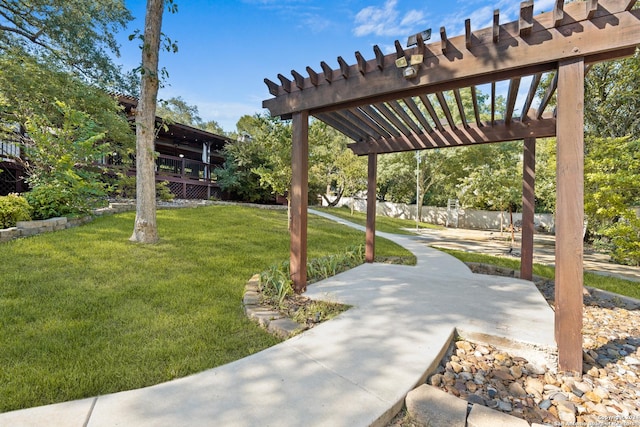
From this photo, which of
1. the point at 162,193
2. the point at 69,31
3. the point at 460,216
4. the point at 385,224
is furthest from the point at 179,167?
the point at 460,216

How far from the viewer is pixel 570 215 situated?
2.08 meters

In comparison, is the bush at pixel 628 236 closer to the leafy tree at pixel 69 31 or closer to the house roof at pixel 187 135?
the leafy tree at pixel 69 31

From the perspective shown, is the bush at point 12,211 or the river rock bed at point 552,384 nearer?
the river rock bed at point 552,384

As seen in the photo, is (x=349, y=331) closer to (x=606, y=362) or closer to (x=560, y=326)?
(x=560, y=326)

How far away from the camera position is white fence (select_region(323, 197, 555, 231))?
16.5 meters

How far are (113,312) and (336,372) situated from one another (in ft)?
7.41

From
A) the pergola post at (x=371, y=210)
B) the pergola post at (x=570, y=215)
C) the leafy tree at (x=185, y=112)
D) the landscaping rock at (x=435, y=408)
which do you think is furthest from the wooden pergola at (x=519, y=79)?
the leafy tree at (x=185, y=112)

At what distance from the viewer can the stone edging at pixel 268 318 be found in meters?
2.50

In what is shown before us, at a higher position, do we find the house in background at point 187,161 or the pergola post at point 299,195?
the house in background at point 187,161

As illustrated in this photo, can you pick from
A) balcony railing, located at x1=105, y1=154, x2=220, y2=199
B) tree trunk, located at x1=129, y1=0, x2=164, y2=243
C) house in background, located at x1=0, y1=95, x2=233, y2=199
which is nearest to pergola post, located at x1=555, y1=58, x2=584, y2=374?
tree trunk, located at x1=129, y1=0, x2=164, y2=243

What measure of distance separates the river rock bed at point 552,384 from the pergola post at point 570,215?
197 mm

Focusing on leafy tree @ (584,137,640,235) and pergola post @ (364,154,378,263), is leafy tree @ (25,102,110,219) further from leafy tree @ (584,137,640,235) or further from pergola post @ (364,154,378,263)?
leafy tree @ (584,137,640,235)

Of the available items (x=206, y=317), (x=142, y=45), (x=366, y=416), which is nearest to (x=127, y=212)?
(x=142, y=45)

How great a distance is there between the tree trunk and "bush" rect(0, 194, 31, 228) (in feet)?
6.96
